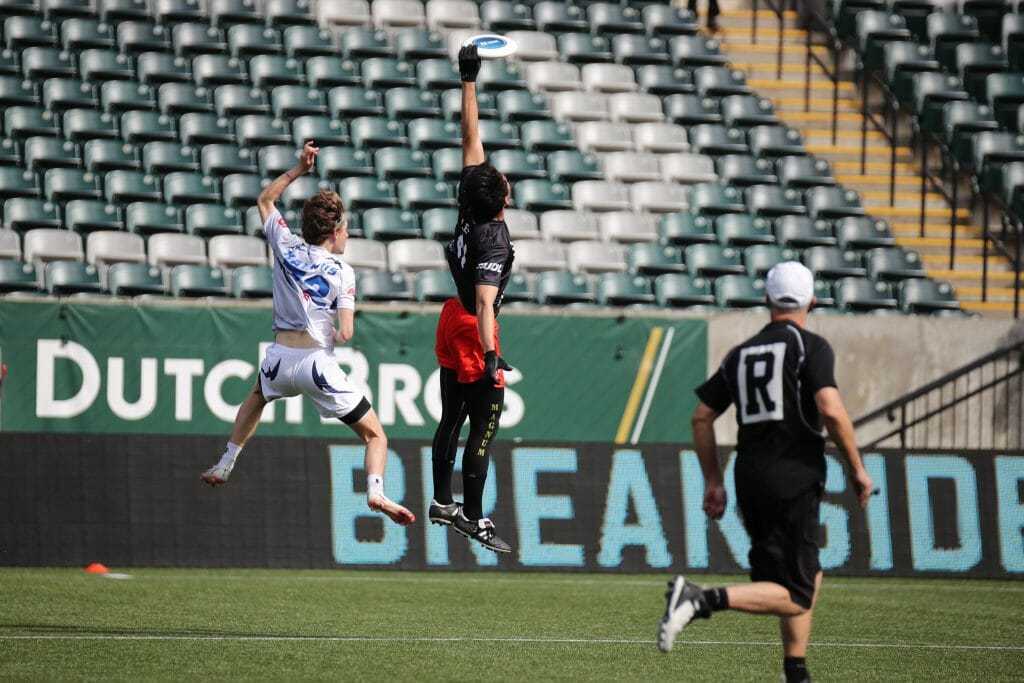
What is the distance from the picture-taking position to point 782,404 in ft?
24.0

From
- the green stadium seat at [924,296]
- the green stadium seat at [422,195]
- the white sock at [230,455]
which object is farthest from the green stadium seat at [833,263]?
the white sock at [230,455]

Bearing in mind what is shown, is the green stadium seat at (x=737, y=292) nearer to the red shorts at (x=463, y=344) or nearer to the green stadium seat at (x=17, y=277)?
the green stadium seat at (x=17, y=277)

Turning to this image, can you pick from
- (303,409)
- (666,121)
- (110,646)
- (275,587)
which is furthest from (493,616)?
(666,121)

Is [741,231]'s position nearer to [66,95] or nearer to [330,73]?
[330,73]

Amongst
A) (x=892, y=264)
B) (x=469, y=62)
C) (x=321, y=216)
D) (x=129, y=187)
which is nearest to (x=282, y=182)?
(x=321, y=216)

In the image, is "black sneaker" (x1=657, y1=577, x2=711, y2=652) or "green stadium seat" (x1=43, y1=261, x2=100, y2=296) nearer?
"black sneaker" (x1=657, y1=577, x2=711, y2=652)

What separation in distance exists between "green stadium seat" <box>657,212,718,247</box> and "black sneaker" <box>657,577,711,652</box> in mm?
13669

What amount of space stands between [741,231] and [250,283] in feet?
22.2

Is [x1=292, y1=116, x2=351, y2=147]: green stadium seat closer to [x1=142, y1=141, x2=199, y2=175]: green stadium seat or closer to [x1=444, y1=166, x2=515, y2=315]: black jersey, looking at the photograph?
[x1=142, y1=141, x2=199, y2=175]: green stadium seat

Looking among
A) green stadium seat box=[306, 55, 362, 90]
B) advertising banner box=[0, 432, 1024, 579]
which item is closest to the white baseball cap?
advertising banner box=[0, 432, 1024, 579]

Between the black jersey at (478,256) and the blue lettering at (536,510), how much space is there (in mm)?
5822

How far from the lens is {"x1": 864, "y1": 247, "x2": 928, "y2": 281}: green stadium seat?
2075 cm

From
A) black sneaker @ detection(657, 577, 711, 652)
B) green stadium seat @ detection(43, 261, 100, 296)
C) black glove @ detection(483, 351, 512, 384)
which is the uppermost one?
black glove @ detection(483, 351, 512, 384)

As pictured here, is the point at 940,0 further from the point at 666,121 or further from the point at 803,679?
the point at 803,679
